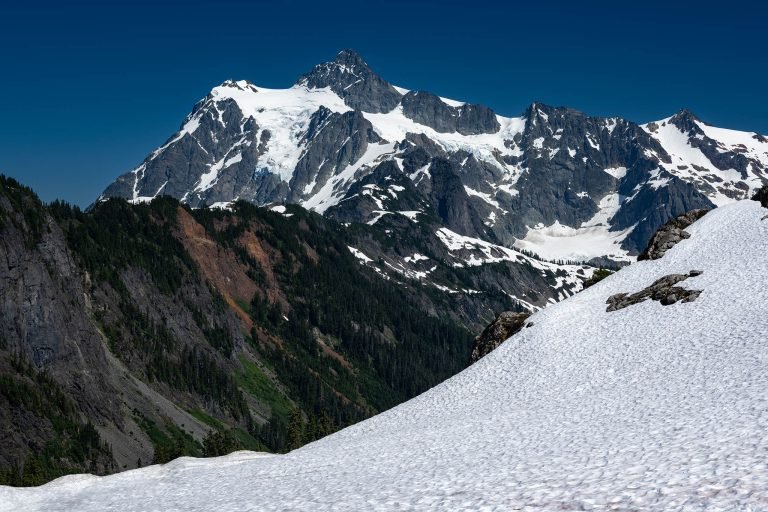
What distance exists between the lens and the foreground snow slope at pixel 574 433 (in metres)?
23.6


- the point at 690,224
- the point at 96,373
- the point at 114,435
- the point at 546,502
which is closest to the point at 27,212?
the point at 96,373

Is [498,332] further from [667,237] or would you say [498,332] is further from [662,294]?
[667,237]

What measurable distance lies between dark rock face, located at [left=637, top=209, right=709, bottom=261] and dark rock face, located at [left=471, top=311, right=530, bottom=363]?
13867 millimetres

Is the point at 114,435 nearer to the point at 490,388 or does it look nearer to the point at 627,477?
the point at 490,388

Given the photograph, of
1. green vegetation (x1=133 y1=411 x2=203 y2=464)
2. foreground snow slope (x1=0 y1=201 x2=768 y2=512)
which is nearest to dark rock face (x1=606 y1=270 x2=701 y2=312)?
foreground snow slope (x1=0 y1=201 x2=768 y2=512)

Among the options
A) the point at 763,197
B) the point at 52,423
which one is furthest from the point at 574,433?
the point at 52,423

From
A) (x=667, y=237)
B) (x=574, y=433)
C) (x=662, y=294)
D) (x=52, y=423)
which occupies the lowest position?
(x=574, y=433)

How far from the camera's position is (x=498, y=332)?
A: 71.4 meters

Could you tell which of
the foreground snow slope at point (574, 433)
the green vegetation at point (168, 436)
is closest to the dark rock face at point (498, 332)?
the foreground snow slope at point (574, 433)

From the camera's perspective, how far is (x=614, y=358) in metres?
51.4

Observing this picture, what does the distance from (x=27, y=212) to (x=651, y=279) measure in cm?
15728

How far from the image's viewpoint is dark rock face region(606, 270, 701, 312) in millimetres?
59094

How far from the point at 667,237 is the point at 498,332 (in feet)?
64.9

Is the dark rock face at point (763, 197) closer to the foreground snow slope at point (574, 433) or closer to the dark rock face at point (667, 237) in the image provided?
the dark rock face at point (667, 237)
